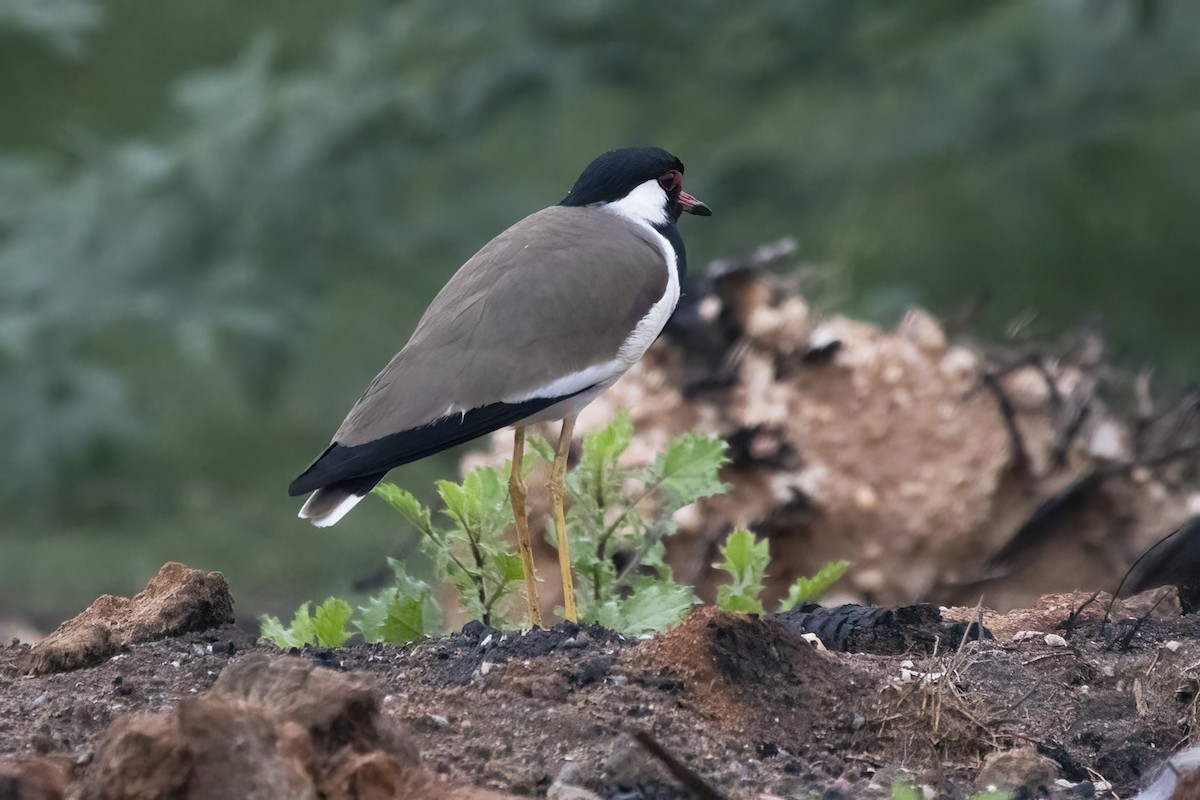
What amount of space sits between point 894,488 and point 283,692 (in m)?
3.81

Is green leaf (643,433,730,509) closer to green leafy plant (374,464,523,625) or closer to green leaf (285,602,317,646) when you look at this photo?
green leafy plant (374,464,523,625)

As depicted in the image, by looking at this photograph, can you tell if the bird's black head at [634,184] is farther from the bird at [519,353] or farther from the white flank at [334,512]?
the white flank at [334,512]

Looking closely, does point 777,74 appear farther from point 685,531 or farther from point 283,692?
point 283,692

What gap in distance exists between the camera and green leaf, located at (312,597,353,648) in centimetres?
446

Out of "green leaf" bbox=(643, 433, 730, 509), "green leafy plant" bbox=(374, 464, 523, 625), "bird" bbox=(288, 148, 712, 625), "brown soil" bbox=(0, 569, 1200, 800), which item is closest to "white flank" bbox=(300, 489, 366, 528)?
"bird" bbox=(288, 148, 712, 625)

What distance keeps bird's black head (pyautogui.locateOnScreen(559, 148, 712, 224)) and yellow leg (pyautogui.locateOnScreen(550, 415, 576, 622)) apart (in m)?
0.85

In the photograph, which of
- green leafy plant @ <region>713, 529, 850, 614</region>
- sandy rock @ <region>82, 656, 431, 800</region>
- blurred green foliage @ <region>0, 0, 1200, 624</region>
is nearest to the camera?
sandy rock @ <region>82, 656, 431, 800</region>

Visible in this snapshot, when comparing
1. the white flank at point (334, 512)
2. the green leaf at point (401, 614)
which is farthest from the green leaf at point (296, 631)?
the white flank at point (334, 512)

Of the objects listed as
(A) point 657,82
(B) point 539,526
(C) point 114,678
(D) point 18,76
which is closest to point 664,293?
(B) point 539,526

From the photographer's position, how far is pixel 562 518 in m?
4.71

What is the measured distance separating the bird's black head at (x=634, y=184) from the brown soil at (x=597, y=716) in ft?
6.29

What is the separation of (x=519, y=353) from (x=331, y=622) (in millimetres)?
867

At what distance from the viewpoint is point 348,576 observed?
9633 millimetres

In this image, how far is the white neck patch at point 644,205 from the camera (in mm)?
5441
